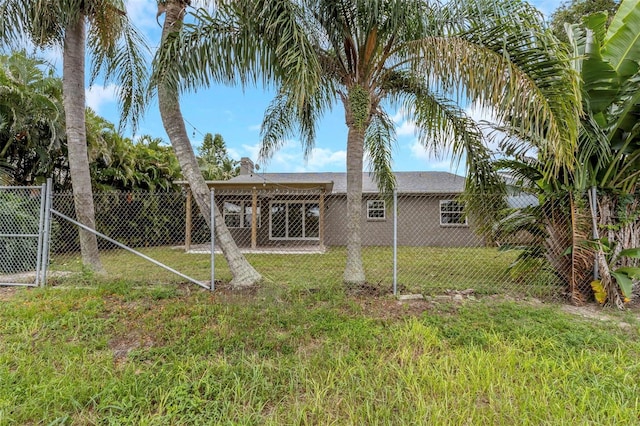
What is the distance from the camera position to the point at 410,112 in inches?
228

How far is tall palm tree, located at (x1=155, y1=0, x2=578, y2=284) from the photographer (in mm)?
3723

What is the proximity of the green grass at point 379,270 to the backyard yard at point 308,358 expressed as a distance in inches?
25.3

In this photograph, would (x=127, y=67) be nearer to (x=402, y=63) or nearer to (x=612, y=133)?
(x=402, y=63)

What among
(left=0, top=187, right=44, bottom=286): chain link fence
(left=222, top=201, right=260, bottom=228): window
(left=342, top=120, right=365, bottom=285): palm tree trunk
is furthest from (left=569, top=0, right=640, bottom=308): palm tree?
(left=222, top=201, right=260, bottom=228): window

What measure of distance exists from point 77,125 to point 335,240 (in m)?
10.5

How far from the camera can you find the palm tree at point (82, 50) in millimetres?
5328

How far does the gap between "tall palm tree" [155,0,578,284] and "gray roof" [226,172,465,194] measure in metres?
7.32

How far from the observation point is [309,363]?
9.61ft

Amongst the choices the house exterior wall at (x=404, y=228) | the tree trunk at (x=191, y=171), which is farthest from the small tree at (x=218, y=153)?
the tree trunk at (x=191, y=171)

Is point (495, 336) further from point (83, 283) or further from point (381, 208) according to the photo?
point (381, 208)

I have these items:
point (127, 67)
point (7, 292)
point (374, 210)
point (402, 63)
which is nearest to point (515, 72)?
point (402, 63)

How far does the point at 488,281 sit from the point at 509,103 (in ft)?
12.3

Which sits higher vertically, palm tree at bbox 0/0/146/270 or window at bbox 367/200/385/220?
palm tree at bbox 0/0/146/270

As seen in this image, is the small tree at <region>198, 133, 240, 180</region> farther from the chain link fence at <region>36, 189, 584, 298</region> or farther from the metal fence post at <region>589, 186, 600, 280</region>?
the metal fence post at <region>589, 186, 600, 280</region>
